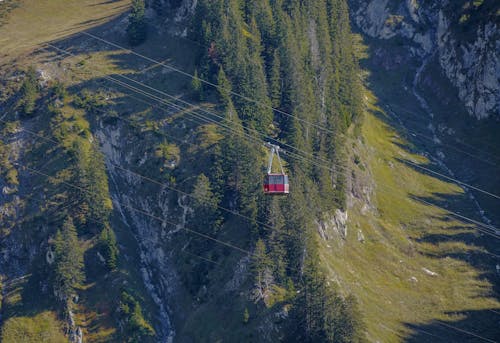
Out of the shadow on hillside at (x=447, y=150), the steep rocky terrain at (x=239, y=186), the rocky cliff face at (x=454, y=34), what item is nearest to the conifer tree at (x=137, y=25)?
the steep rocky terrain at (x=239, y=186)

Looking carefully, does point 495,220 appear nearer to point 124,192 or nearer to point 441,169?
point 441,169

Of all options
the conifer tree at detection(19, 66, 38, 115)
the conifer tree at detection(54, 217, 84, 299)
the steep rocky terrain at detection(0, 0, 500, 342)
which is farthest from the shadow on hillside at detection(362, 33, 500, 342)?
the conifer tree at detection(19, 66, 38, 115)

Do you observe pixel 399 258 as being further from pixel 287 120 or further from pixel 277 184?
pixel 277 184

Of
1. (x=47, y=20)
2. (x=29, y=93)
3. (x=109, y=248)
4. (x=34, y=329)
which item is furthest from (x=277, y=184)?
(x=47, y=20)

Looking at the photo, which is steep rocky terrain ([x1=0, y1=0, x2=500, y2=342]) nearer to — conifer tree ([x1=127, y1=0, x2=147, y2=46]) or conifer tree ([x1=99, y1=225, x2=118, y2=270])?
conifer tree ([x1=99, y1=225, x2=118, y2=270])

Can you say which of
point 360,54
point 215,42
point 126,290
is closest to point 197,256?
point 126,290

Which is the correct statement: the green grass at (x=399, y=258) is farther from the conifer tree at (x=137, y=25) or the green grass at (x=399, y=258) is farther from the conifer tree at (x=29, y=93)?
the conifer tree at (x=29, y=93)
